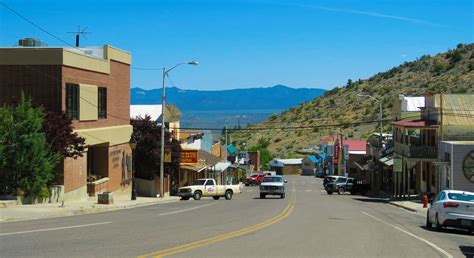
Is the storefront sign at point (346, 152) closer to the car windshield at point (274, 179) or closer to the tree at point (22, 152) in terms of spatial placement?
the car windshield at point (274, 179)

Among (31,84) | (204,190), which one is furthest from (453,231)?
(204,190)

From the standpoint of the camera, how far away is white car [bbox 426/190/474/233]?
22.7 meters

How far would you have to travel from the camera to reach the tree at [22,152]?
29.8 meters

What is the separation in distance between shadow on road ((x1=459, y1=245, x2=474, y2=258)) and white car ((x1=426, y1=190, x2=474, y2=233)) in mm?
5272

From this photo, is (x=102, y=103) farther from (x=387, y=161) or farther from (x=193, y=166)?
(x=387, y=161)

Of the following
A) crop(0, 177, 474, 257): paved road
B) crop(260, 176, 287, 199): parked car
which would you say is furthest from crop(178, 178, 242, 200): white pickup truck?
crop(0, 177, 474, 257): paved road

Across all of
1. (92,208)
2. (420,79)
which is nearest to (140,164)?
(92,208)

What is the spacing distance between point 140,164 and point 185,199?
24.3ft

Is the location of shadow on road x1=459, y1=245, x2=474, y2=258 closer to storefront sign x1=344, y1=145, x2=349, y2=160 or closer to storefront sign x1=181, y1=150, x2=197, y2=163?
storefront sign x1=181, y1=150, x2=197, y2=163

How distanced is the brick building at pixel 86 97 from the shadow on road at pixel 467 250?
22.2m

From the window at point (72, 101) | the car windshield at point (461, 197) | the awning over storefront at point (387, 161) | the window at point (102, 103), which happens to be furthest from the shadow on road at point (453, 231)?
the awning over storefront at point (387, 161)

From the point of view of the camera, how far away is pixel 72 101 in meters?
37.6

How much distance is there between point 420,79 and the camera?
387ft

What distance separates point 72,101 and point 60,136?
17.9 ft
